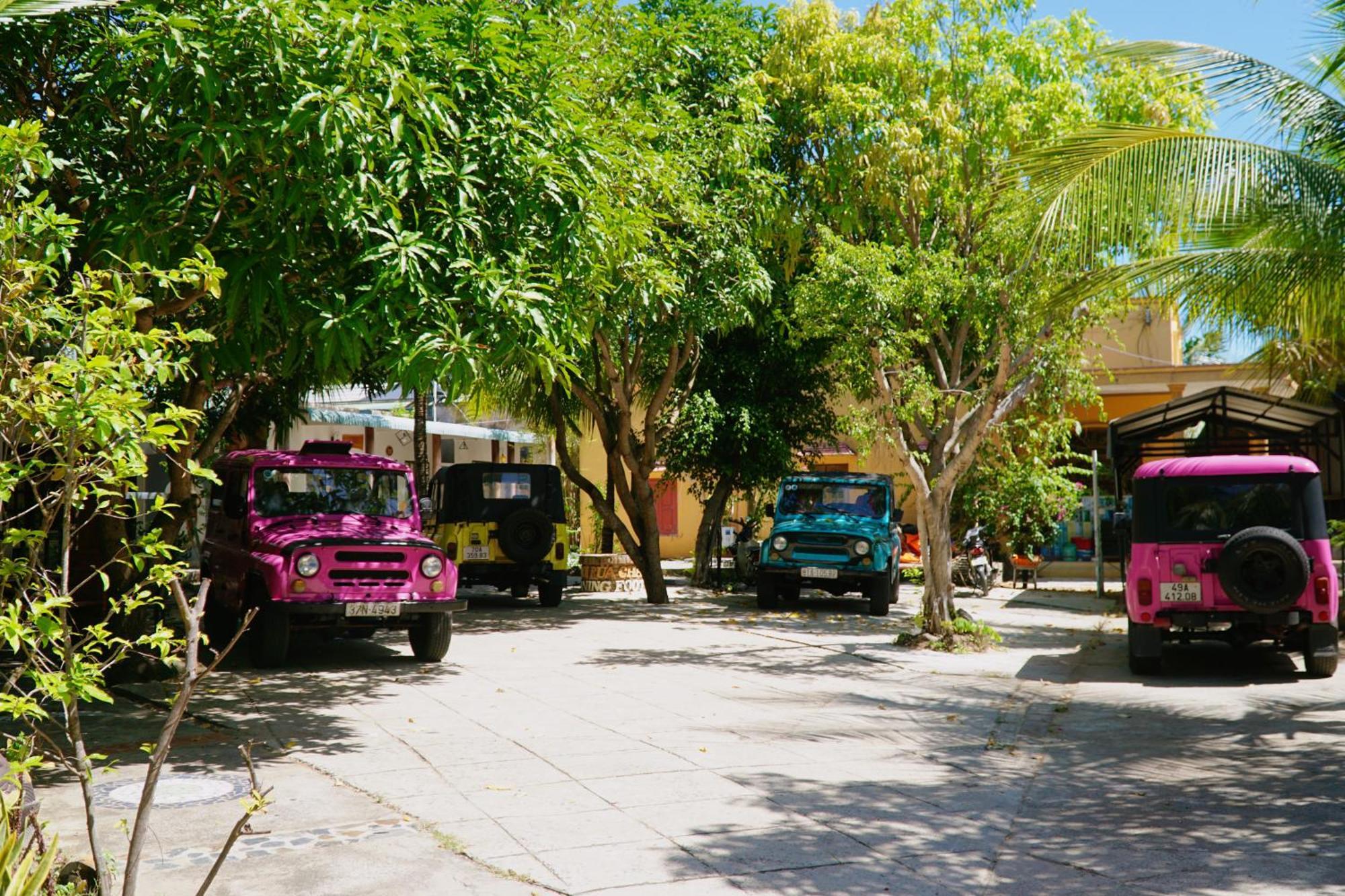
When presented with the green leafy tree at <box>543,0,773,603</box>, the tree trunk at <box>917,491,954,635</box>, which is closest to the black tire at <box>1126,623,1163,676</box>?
the tree trunk at <box>917,491,954,635</box>

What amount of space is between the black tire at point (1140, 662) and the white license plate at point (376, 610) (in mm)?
6895

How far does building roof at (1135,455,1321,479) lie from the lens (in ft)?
38.3

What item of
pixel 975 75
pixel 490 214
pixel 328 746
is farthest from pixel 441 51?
pixel 975 75

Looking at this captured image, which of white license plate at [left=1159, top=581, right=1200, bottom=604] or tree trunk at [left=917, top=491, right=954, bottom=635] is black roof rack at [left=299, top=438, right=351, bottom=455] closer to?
tree trunk at [left=917, top=491, right=954, bottom=635]

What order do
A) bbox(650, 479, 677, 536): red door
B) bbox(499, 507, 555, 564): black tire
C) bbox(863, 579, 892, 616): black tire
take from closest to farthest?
bbox(863, 579, 892, 616): black tire, bbox(499, 507, 555, 564): black tire, bbox(650, 479, 677, 536): red door

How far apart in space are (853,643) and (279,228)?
28.8 ft

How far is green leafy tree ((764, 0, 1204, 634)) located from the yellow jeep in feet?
19.7

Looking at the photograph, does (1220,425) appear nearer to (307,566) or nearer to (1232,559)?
(1232,559)

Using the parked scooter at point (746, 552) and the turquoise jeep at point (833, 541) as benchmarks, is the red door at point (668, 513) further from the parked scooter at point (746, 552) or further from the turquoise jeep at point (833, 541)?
the turquoise jeep at point (833, 541)

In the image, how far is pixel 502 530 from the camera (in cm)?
1820

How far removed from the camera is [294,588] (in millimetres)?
10953

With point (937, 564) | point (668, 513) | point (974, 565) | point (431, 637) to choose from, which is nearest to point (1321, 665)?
point (937, 564)

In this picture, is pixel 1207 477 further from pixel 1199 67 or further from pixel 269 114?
pixel 269 114

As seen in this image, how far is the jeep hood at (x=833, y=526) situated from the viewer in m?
18.2
